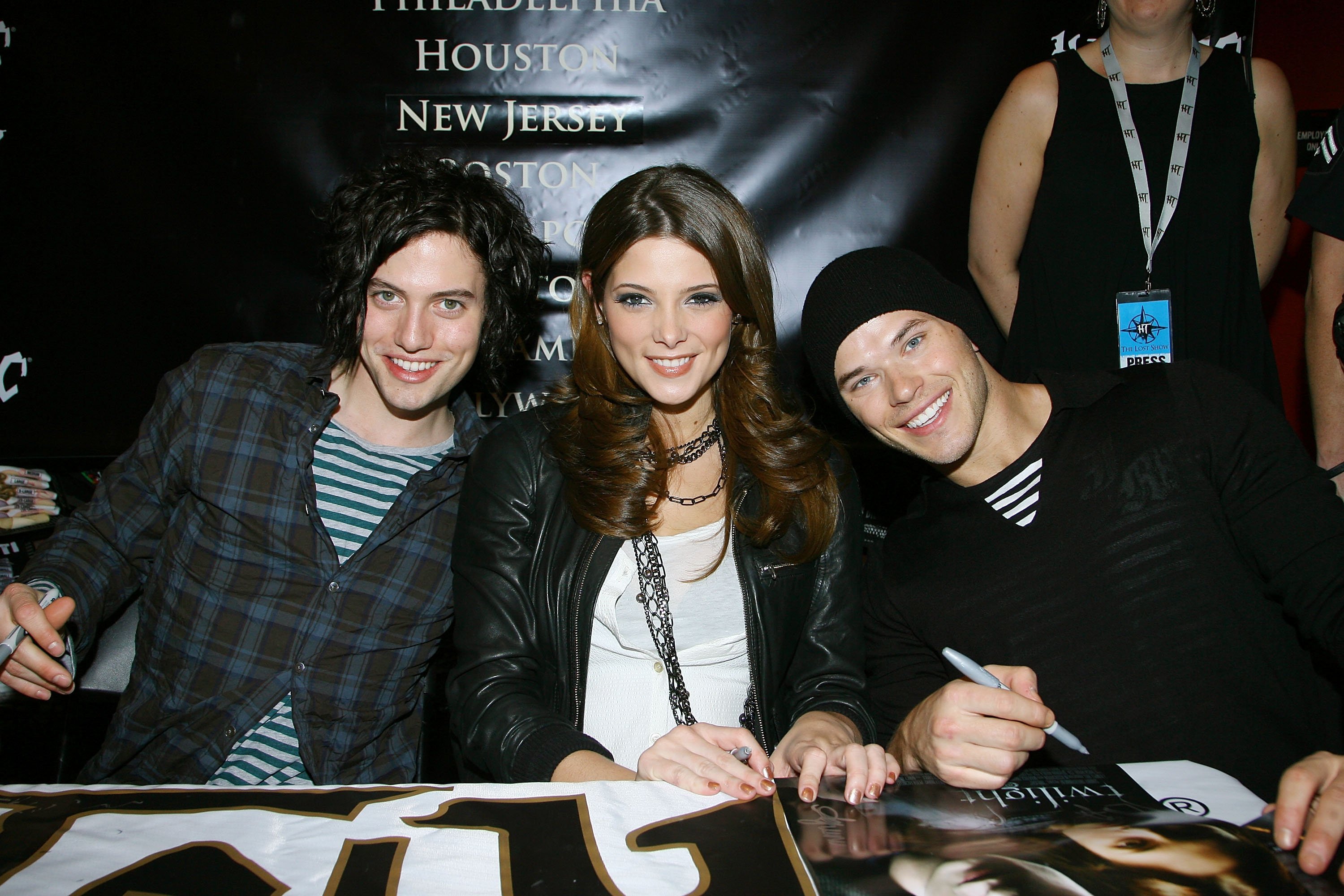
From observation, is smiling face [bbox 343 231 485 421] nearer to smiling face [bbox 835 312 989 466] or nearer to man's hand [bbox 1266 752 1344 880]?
smiling face [bbox 835 312 989 466]

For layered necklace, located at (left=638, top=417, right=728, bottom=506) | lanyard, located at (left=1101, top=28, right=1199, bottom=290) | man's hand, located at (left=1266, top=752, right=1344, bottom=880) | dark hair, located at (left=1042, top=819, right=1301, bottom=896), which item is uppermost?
lanyard, located at (left=1101, top=28, right=1199, bottom=290)

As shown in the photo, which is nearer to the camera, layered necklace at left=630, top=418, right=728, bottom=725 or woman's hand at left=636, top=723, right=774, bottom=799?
woman's hand at left=636, top=723, right=774, bottom=799

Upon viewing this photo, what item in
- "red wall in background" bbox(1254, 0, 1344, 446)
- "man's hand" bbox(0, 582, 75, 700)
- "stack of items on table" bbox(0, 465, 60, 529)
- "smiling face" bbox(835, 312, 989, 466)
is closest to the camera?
"man's hand" bbox(0, 582, 75, 700)

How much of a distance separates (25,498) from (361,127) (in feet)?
4.92

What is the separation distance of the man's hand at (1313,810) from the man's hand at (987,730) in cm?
28

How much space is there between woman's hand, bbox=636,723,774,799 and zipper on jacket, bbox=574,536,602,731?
1.70ft

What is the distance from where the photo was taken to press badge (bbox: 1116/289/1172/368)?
223cm

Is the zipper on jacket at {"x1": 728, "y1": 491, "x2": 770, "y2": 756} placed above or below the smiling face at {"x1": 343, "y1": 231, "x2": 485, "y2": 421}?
below

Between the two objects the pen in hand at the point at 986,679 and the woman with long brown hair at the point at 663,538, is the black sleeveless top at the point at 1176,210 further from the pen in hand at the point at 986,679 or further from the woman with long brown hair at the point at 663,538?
the pen in hand at the point at 986,679

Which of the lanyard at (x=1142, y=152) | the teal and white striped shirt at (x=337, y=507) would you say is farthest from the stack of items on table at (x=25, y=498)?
the lanyard at (x=1142, y=152)

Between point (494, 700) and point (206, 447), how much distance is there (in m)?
0.93

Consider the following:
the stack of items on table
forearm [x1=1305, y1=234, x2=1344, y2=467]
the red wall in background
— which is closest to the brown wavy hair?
forearm [x1=1305, y1=234, x2=1344, y2=467]

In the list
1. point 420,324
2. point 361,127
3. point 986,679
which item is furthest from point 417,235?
point 986,679

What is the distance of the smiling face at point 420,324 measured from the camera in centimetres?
201
